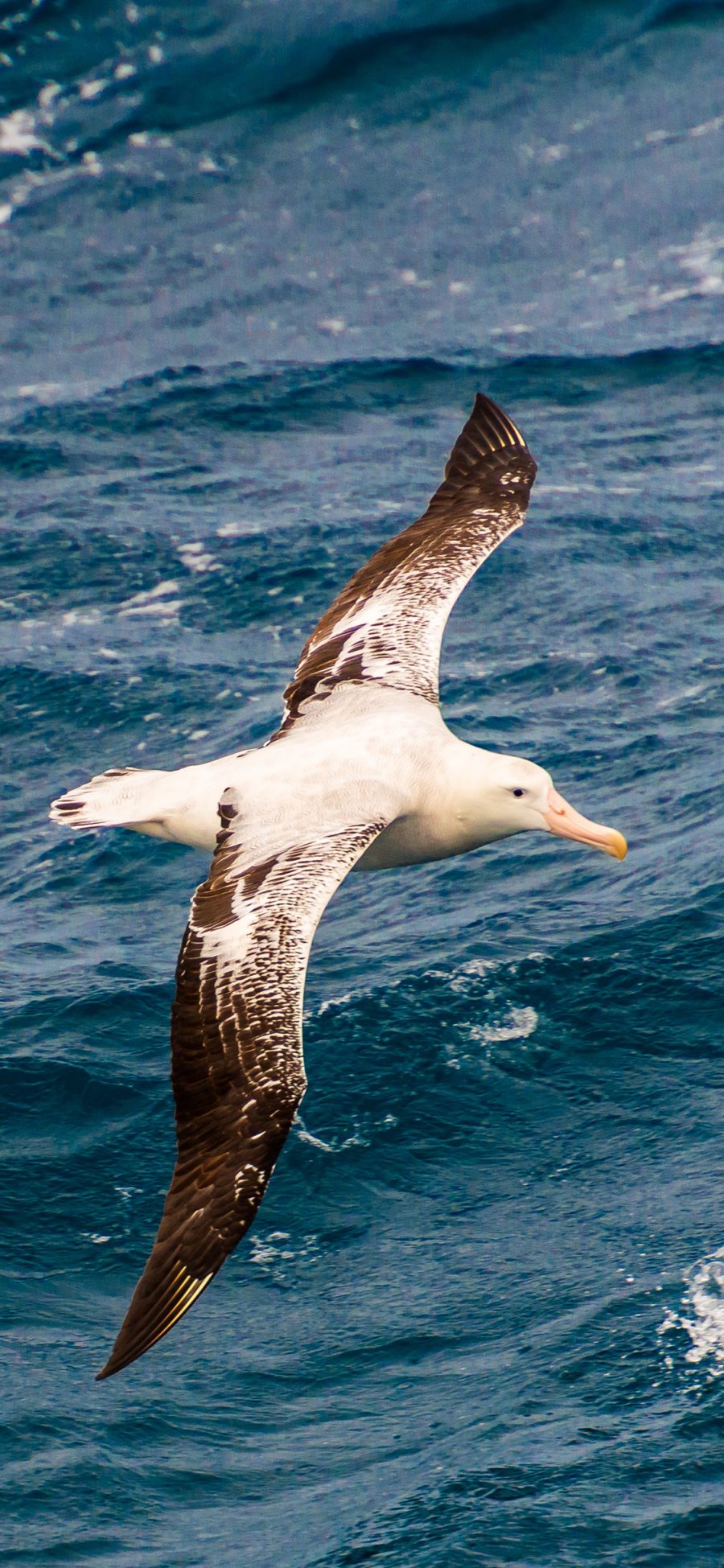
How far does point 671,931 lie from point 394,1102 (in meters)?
2.69

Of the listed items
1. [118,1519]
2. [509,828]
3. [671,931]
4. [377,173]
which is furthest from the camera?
[377,173]

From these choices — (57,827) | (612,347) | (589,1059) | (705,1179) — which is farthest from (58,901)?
(612,347)

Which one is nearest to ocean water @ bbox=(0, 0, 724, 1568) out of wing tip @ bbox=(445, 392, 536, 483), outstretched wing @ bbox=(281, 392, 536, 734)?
outstretched wing @ bbox=(281, 392, 536, 734)

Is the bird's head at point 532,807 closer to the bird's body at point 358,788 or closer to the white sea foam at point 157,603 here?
the bird's body at point 358,788

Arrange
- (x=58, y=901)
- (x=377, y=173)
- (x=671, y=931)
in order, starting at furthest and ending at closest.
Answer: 1. (x=377, y=173)
2. (x=58, y=901)
3. (x=671, y=931)

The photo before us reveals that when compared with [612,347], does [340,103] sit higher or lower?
higher

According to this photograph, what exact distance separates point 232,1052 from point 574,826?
9.38ft

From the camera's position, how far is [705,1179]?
487 inches

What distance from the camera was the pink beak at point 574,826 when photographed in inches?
451

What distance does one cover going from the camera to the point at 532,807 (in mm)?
11523

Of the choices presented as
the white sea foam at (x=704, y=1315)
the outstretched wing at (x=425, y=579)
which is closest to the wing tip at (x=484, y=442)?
the outstretched wing at (x=425, y=579)

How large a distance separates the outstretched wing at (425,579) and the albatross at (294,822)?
0.02 m

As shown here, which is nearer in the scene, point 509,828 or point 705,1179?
point 509,828

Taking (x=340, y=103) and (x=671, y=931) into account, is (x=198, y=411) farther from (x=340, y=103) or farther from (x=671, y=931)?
(x=671, y=931)
